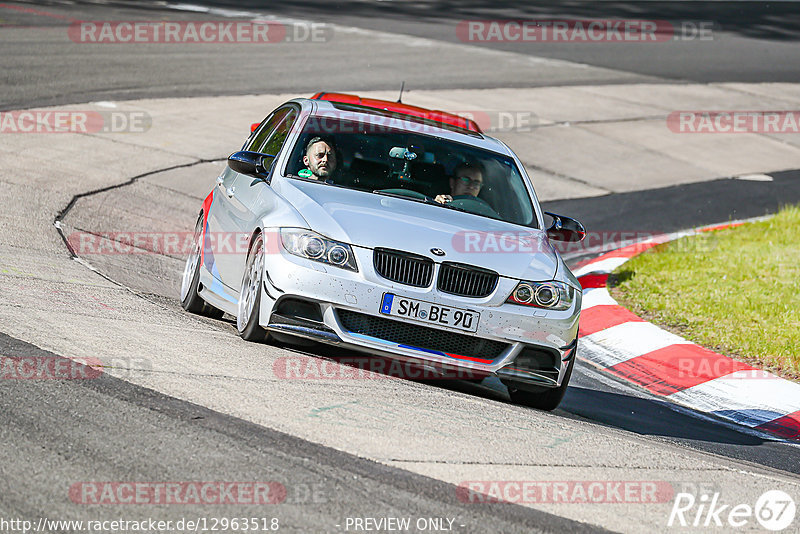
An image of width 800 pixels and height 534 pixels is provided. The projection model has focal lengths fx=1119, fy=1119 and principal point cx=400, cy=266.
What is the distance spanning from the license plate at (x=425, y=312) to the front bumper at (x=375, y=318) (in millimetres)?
28

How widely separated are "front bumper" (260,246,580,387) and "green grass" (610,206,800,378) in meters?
3.10

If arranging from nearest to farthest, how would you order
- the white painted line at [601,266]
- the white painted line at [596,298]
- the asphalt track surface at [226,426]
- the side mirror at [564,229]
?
the asphalt track surface at [226,426], the side mirror at [564,229], the white painted line at [596,298], the white painted line at [601,266]

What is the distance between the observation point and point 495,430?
5.55 m

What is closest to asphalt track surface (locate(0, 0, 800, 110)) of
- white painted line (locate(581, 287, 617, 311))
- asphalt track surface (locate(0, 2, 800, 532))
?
asphalt track surface (locate(0, 2, 800, 532))

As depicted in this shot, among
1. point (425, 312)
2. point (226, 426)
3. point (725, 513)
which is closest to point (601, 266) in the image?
point (425, 312)

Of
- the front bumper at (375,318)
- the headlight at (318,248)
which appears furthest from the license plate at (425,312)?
the headlight at (318,248)

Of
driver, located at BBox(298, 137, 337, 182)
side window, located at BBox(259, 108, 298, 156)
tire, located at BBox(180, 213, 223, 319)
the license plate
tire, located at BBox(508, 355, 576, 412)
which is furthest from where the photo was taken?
tire, located at BBox(180, 213, 223, 319)

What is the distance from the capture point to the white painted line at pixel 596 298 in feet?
34.3

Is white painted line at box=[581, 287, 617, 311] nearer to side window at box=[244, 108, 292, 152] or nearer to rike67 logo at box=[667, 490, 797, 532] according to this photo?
side window at box=[244, 108, 292, 152]

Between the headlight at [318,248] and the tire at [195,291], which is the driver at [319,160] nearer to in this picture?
the headlight at [318,248]

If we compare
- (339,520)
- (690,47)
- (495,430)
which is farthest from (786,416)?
(690,47)

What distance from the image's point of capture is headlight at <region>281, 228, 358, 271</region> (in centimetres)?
634

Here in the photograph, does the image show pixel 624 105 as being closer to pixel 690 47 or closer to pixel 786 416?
pixel 690 47

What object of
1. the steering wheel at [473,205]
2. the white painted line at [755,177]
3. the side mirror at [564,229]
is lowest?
the white painted line at [755,177]
